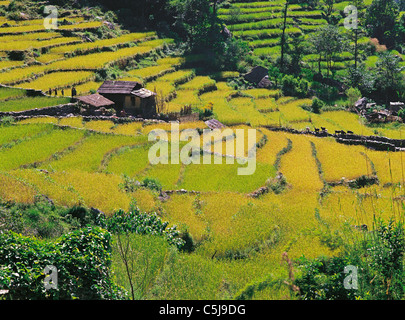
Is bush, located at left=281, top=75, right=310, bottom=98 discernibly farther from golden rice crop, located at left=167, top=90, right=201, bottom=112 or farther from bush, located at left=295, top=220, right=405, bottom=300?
bush, located at left=295, top=220, right=405, bottom=300

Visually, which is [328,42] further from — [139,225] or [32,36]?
[139,225]

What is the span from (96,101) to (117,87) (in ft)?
8.89

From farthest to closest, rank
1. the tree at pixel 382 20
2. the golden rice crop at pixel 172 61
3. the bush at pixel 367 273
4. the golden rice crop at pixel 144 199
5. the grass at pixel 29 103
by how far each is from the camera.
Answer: the tree at pixel 382 20
the golden rice crop at pixel 172 61
the grass at pixel 29 103
the golden rice crop at pixel 144 199
the bush at pixel 367 273

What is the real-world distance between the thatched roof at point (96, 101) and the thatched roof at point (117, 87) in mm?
1275

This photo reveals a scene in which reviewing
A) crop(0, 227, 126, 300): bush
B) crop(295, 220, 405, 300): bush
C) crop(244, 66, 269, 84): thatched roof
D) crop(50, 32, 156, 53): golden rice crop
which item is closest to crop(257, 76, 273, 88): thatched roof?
crop(244, 66, 269, 84): thatched roof

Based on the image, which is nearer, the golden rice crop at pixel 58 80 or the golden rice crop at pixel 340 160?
the golden rice crop at pixel 340 160

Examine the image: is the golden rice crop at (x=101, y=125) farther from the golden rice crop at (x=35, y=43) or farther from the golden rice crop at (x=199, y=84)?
the golden rice crop at (x=199, y=84)

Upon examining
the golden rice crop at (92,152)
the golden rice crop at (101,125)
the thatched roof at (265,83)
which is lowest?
the golden rice crop at (92,152)

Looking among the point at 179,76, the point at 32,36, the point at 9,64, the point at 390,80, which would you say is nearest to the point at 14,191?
the point at 9,64

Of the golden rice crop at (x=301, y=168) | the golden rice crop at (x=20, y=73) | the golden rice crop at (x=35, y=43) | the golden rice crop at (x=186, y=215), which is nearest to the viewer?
the golden rice crop at (x=186, y=215)

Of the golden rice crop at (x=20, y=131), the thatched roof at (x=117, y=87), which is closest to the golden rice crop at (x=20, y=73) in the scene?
the thatched roof at (x=117, y=87)

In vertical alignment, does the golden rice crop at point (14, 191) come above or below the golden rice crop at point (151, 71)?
below

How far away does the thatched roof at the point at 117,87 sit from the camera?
2981cm

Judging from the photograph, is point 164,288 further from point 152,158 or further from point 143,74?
point 143,74
